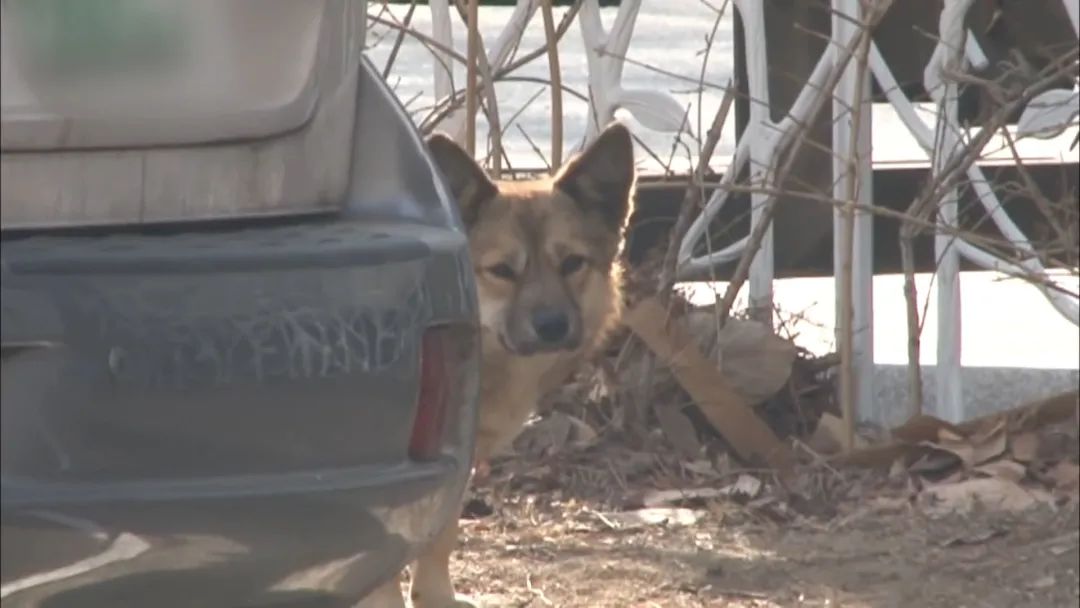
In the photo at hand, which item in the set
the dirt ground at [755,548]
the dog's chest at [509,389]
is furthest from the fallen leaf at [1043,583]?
the dog's chest at [509,389]

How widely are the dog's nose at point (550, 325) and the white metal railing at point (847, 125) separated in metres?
0.73

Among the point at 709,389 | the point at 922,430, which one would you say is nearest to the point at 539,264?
the point at 709,389

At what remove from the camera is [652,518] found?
19.1 ft

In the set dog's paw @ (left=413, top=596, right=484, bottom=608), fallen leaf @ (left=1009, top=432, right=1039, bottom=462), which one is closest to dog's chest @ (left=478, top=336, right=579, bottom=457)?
dog's paw @ (left=413, top=596, right=484, bottom=608)

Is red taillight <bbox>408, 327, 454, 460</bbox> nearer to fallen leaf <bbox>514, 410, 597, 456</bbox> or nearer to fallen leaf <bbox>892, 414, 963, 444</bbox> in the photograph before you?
fallen leaf <bbox>892, 414, 963, 444</bbox>

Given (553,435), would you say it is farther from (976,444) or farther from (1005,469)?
(1005,469)

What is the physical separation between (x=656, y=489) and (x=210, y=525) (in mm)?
3335

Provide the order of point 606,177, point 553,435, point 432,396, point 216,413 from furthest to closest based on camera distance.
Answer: point 553,435 → point 606,177 → point 432,396 → point 216,413

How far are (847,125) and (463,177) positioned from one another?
1612mm

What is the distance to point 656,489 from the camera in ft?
20.4

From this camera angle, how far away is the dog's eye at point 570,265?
20.2 feet

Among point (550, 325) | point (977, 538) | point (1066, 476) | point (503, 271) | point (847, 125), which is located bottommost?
point (977, 538)

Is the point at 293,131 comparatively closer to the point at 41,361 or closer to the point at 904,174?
the point at 41,361

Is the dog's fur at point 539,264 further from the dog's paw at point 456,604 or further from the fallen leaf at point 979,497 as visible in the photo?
the fallen leaf at point 979,497
